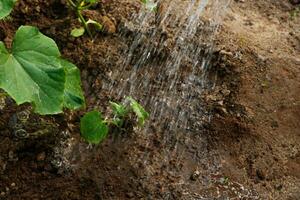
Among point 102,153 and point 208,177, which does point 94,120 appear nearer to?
point 102,153

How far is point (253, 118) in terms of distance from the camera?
293 cm

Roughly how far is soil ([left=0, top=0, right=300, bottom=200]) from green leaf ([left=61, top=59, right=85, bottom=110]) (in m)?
0.41

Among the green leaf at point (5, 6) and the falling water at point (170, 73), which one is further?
the falling water at point (170, 73)

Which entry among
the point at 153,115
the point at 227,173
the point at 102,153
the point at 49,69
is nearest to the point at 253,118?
the point at 227,173

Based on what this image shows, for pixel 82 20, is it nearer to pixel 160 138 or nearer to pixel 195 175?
pixel 160 138

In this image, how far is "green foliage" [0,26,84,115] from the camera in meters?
2.02

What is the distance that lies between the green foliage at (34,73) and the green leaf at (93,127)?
0.43m

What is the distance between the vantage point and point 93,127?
2.50m

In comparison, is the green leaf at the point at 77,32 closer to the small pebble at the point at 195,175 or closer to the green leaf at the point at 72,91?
the green leaf at the point at 72,91

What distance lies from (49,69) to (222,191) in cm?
119

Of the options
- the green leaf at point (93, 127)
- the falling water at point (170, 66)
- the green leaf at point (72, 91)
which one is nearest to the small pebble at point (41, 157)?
the green leaf at point (93, 127)

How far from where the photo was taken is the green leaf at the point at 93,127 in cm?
250

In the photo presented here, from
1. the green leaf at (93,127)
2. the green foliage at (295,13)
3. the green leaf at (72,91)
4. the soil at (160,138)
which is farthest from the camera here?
the green foliage at (295,13)

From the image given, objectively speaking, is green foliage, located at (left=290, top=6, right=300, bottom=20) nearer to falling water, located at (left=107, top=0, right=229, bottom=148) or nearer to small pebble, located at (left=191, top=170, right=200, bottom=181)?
falling water, located at (left=107, top=0, right=229, bottom=148)
